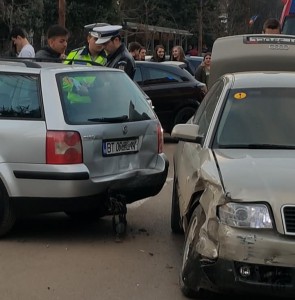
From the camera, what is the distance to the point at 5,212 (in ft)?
19.1

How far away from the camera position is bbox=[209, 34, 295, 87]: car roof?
834cm

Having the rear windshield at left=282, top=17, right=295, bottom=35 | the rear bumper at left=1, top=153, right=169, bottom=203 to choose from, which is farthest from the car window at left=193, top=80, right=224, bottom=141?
the rear windshield at left=282, top=17, right=295, bottom=35

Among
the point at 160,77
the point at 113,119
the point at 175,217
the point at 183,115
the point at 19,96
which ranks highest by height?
the point at 19,96

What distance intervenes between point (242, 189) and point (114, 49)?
5294 mm

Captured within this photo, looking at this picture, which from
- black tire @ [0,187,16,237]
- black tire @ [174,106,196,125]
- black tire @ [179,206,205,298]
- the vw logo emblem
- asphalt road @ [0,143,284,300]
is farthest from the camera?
black tire @ [174,106,196,125]

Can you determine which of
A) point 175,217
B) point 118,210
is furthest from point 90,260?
point 175,217

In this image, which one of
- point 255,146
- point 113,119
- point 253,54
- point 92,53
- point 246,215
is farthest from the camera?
point 92,53

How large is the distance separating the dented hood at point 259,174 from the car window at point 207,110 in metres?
0.58

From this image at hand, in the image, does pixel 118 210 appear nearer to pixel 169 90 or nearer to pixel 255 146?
pixel 255 146

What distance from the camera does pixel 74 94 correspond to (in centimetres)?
593

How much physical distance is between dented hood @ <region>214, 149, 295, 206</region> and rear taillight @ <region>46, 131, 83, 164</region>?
146 cm

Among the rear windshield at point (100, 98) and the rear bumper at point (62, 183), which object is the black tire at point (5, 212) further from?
the rear windshield at point (100, 98)

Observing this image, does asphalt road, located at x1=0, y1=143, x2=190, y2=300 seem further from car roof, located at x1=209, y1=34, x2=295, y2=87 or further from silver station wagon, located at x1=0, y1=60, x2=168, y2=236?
car roof, located at x1=209, y1=34, x2=295, y2=87

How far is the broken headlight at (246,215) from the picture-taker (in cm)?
397
